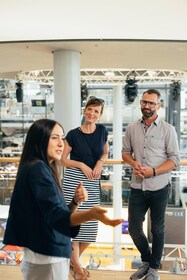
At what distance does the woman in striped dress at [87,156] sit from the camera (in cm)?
250

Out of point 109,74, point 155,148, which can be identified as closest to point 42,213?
point 155,148

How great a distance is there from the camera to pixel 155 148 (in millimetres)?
2436

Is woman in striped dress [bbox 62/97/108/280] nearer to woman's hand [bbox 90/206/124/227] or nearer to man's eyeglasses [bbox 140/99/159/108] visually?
man's eyeglasses [bbox 140/99/159/108]

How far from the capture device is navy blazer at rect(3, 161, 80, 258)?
1.35 m

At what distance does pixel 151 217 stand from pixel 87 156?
67 cm

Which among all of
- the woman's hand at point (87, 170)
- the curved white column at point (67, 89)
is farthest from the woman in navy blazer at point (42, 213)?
the curved white column at point (67, 89)

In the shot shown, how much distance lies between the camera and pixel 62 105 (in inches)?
131

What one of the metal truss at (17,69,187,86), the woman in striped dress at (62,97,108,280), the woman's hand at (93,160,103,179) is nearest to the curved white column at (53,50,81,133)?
the woman in striped dress at (62,97,108,280)

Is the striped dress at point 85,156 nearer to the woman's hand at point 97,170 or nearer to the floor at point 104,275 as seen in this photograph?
the woman's hand at point 97,170

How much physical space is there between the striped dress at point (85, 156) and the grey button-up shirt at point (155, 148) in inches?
10.4

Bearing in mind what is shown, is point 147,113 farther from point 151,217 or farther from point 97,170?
point 151,217

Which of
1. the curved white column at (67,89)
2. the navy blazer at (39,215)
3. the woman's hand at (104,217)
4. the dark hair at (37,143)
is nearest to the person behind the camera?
the woman's hand at (104,217)
